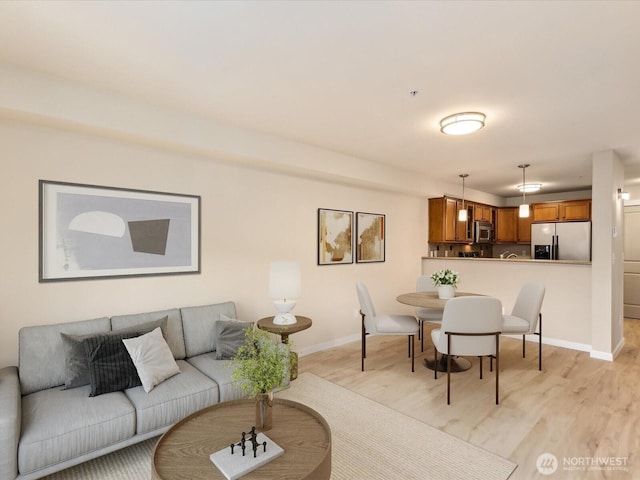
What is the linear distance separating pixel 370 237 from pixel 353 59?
3297 mm

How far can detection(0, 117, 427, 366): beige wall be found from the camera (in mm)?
2535

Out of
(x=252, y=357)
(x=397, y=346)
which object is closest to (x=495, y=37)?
(x=252, y=357)

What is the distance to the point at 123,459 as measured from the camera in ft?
7.34

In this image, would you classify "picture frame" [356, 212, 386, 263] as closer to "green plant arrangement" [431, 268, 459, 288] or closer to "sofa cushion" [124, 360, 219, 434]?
"green plant arrangement" [431, 268, 459, 288]

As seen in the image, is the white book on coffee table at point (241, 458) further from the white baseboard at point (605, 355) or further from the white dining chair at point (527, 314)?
the white baseboard at point (605, 355)

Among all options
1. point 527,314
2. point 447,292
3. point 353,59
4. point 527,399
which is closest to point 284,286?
point 447,292

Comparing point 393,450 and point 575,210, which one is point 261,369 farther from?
point 575,210

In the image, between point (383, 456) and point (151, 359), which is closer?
point (383, 456)

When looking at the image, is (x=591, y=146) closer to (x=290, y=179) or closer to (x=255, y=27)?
(x=290, y=179)

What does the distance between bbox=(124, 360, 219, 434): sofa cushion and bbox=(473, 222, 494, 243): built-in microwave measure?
6.03 meters

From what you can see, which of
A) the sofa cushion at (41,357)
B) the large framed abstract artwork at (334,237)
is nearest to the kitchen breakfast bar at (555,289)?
the large framed abstract artwork at (334,237)

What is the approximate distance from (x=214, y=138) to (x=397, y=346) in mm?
3543

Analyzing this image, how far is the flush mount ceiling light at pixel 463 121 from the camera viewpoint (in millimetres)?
3027

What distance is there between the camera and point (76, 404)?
83.2 inches
